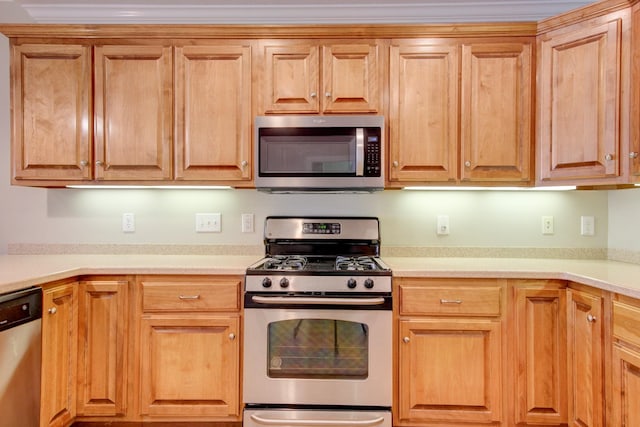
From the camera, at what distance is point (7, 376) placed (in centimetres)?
146

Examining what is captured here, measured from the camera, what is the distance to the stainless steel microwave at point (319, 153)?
6.73ft

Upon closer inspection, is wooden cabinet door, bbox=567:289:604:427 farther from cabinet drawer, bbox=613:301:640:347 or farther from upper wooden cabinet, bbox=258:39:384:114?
upper wooden cabinet, bbox=258:39:384:114

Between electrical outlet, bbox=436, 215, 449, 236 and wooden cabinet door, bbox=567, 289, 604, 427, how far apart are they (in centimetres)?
78

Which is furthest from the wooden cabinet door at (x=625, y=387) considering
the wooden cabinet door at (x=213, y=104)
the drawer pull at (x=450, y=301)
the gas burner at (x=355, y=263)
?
the wooden cabinet door at (x=213, y=104)

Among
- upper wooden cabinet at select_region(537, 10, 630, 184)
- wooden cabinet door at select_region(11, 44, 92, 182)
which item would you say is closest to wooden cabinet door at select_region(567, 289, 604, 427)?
upper wooden cabinet at select_region(537, 10, 630, 184)

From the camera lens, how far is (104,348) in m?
1.88

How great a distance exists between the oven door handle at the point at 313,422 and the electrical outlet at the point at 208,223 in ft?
3.78

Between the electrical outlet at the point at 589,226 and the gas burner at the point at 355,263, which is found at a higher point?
the electrical outlet at the point at 589,226

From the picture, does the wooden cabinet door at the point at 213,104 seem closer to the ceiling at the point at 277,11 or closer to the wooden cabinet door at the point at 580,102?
the ceiling at the point at 277,11

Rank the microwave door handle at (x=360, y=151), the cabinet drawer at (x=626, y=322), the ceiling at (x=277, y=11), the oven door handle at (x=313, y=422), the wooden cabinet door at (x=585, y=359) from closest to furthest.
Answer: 1. the cabinet drawer at (x=626, y=322)
2. the wooden cabinet door at (x=585, y=359)
3. the oven door handle at (x=313, y=422)
4. the microwave door handle at (x=360, y=151)
5. the ceiling at (x=277, y=11)

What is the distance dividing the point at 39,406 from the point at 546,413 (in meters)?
2.34

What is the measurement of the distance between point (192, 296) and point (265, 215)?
748 millimetres

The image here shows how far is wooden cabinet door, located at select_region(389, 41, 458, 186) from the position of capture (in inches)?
81.9

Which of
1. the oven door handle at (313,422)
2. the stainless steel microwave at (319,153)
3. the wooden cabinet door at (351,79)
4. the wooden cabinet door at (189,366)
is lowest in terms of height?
the oven door handle at (313,422)
